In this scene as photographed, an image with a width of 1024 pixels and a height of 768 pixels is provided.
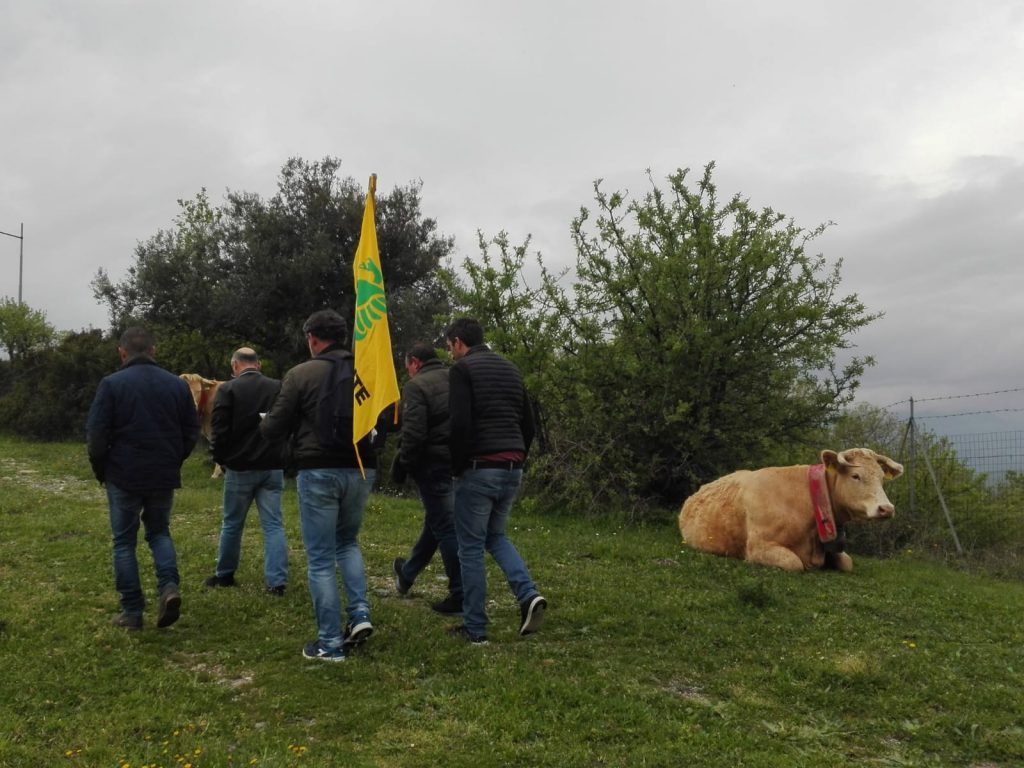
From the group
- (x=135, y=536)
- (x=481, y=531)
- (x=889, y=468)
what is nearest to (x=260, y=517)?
(x=135, y=536)

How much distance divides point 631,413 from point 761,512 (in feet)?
11.1

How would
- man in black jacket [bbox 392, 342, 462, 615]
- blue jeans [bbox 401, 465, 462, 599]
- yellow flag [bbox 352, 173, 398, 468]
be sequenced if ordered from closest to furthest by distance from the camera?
yellow flag [bbox 352, 173, 398, 468], man in black jacket [bbox 392, 342, 462, 615], blue jeans [bbox 401, 465, 462, 599]

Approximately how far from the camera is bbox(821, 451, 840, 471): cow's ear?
8414mm

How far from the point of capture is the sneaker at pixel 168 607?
562 centimetres

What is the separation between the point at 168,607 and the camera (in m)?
5.61

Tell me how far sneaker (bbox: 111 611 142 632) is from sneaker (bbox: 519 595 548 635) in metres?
2.80

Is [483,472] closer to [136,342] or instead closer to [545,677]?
[545,677]

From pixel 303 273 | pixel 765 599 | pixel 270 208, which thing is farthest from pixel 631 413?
pixel 270 208

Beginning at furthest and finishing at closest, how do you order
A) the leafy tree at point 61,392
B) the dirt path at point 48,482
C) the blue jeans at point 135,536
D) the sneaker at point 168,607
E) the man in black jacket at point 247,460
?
the leafy tree at point 61,392 < the dirt path at point 48,482 < the man in black jacket at point 247,460 < the blue jeans at point 135,536 < the sneaker at point 168,607

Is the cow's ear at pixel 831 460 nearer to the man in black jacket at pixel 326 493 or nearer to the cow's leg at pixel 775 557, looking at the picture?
the cow's leg at pixel 775 557

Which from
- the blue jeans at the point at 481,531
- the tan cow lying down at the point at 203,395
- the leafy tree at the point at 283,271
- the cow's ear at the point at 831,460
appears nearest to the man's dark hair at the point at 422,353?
the blue jeans at the point at 481,531

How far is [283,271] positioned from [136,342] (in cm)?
1409

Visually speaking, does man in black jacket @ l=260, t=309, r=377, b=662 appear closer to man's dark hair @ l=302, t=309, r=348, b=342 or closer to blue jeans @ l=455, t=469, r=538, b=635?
man's dark hair @ l=302, t=309, r=348, b=342

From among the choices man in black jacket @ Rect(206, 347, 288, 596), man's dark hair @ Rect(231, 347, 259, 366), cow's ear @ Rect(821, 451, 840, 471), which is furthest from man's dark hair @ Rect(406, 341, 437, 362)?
cow's ear @ Rect(821, 451, 840, 471)
